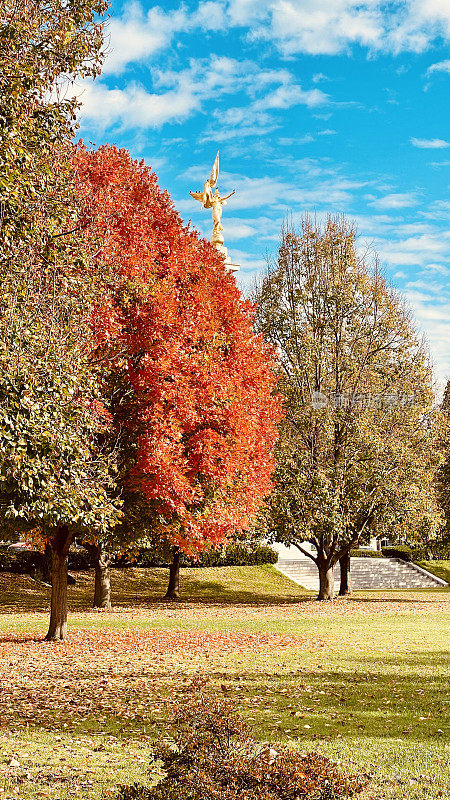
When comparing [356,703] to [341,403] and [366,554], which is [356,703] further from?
[366,554]

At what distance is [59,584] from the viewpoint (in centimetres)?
1609

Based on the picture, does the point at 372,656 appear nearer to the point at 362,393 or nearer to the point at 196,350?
the point at 196,350

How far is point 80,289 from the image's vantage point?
9.36 metres

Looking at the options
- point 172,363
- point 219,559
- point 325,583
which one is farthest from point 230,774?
point 219,559

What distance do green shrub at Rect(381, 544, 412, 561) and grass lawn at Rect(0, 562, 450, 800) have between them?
76.4 ft

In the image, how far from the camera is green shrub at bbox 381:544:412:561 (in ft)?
151

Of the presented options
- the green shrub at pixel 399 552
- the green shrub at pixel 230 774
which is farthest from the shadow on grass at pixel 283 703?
the green shrub at pixel 399 552

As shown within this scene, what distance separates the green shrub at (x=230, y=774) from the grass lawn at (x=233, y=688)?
7.19ft

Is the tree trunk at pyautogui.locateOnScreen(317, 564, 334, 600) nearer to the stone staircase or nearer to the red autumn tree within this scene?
the red autumn tree

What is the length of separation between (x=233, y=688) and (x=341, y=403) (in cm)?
1671

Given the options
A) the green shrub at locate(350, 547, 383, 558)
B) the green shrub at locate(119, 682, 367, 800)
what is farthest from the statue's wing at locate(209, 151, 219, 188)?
the green shrub at locate(119, 682, 367, 800)

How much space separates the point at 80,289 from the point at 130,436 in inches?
266

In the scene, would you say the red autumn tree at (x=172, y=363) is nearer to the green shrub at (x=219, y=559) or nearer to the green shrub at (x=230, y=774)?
the green shrub at (x=230, y=774)

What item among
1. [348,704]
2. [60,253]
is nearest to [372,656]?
[348,704]
